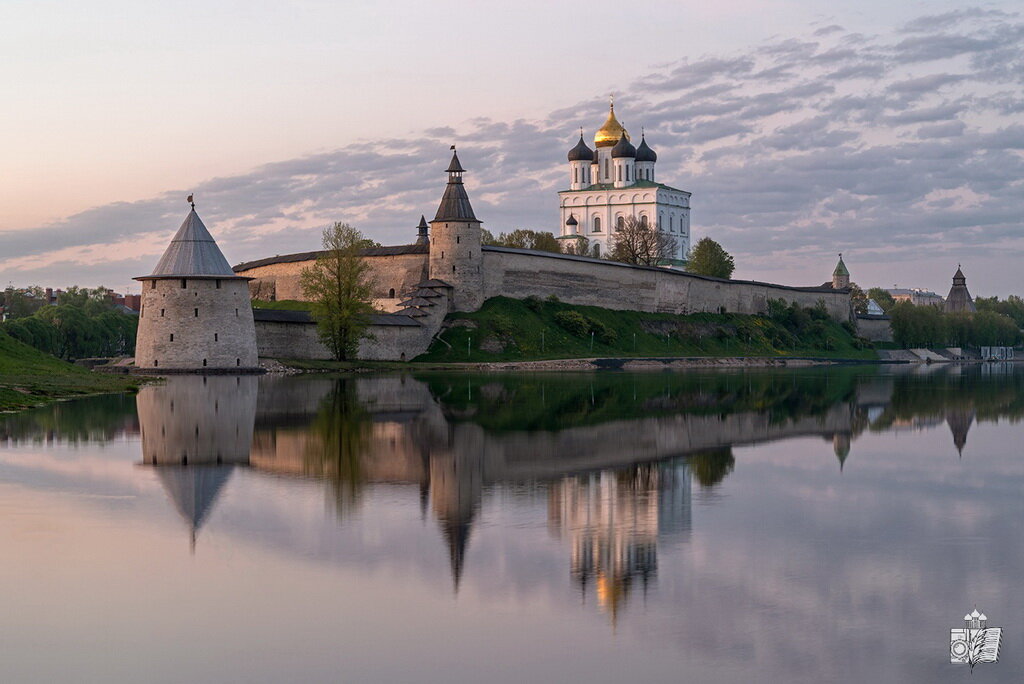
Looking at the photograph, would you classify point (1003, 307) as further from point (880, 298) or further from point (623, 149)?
point (623, 149)

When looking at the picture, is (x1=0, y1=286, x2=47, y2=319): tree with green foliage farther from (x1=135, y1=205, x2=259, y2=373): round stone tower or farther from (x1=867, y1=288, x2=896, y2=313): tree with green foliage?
(x1=867, y1=288, x2=896, y2=313): tree with green foliage

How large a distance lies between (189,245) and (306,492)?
1173 inches

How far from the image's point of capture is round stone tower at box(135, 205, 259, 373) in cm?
3875

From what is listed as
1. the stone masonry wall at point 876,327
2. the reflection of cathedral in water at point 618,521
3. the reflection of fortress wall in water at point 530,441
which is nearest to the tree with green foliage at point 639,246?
the stone masonry wall at point 876,327

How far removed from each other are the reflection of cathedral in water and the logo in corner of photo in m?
1.83

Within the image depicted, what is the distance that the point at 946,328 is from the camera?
8725 centimetres

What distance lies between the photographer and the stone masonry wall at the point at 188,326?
127ft

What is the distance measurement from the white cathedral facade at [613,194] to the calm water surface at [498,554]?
7818 cm

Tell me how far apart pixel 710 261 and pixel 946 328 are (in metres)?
20.8

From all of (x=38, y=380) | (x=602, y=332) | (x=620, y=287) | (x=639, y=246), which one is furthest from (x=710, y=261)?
(x=38, y=380)

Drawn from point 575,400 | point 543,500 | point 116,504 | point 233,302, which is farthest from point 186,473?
point 233,302

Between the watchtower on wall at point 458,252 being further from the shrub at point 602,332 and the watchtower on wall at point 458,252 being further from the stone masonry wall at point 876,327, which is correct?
the stone masonry wall at point 876,327

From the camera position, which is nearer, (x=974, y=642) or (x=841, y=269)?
(x=974, y=642)

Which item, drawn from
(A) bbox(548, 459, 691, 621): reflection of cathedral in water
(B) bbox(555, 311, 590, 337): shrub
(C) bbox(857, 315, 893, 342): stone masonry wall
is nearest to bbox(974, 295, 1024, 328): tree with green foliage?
(C) bbox(857, 315, 893, 342): stone masonry wall
